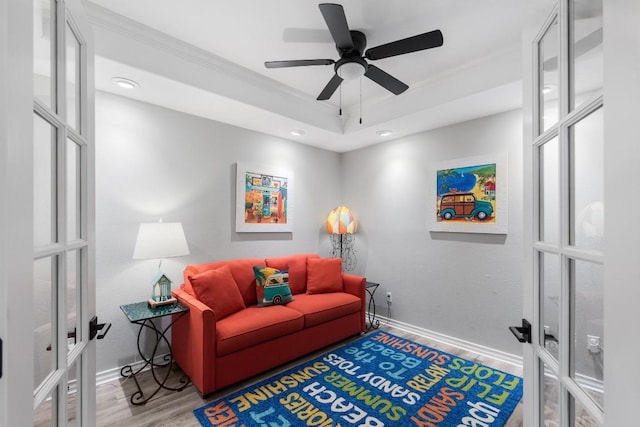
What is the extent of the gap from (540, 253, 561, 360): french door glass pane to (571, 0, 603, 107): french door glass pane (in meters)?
0.49

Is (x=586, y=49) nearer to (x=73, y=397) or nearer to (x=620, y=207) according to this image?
(x=620, y=207)

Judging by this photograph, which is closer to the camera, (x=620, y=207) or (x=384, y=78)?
(x=620, y=207)

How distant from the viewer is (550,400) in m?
0.95

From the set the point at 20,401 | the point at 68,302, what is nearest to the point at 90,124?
the point at 68,302

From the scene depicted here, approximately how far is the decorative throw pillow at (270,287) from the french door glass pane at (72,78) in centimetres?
216

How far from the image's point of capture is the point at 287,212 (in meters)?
3.76

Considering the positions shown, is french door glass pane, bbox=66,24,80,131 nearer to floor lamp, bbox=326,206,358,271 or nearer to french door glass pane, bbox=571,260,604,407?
french door glass pane, bbox=571,260,604,407

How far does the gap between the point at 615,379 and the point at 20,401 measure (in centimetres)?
116

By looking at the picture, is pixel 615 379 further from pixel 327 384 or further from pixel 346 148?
pixel 346 148

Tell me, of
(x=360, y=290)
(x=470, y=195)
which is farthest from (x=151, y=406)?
(x=470, y=195)

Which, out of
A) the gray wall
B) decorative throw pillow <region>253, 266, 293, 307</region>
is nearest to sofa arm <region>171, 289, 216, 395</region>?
decorative throw pillow <region>253, 266, 293, 307</region>

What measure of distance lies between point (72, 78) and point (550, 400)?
1.93 metres

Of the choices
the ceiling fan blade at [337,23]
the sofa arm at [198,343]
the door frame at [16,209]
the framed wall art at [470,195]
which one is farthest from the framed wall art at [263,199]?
the door frame at [16,209]

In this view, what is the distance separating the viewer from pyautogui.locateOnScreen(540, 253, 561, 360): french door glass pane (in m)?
0.90
